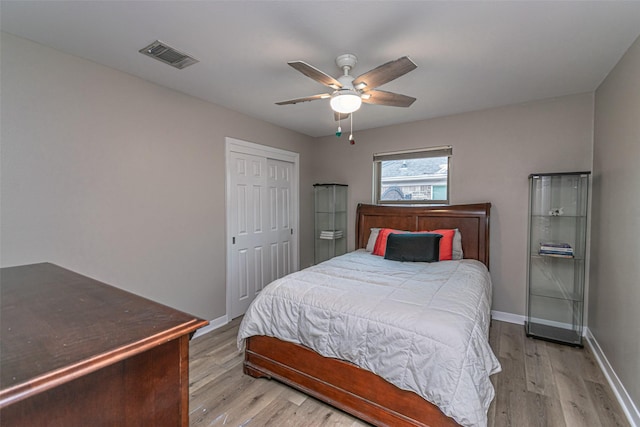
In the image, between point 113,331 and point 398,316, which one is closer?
point 113,331

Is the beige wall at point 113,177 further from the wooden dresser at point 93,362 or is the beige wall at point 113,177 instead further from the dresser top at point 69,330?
the wooden dresser at point 93,362

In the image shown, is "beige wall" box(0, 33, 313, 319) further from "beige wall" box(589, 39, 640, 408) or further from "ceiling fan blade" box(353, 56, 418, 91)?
"beige wall" box(589, 39, 640, 408)

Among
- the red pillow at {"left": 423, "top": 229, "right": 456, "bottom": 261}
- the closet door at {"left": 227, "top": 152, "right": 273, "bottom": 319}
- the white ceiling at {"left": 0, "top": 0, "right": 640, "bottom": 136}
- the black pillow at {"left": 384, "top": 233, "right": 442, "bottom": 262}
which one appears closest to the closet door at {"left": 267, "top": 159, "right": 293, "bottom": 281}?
the closet door at {"left": 227, "top": 152, "right": 273, "bottom": 319}

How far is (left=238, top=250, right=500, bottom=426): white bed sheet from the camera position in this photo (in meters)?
1.45

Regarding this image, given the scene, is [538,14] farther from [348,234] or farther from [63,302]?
[348,234]

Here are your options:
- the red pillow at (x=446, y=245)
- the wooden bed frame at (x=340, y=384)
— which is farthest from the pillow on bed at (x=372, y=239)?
the wooden bed frame at (x=340, y=384)

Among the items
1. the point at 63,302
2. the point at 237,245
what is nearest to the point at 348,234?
the point at 237,245

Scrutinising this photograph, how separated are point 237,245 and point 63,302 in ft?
8.08

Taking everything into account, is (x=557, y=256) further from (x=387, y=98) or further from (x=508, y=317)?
(x=387, y=98)

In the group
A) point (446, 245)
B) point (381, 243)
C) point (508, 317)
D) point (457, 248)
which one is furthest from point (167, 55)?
point (508, 317)

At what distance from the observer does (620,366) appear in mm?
2004

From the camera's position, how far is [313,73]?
1804 mm

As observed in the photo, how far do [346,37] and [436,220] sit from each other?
2.44m

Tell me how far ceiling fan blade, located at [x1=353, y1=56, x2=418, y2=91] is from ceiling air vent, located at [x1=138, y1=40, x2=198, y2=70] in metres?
1.30
